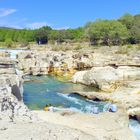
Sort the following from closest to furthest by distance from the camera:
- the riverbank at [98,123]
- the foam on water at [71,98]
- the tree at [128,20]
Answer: the riverbank at [98,123] < the foam on water at [71,98] < the tree at [128,20]

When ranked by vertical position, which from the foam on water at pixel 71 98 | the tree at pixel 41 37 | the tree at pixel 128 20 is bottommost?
the foam on water at pixel 71 98

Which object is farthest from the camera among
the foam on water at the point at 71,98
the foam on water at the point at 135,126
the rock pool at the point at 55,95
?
the foam on water at the point at 71,98

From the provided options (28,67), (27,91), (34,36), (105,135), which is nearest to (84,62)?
(28,67)

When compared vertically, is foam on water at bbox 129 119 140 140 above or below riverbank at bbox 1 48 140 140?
below

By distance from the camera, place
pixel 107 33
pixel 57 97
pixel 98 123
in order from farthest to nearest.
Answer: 1. pixel 107 33
2. pixel 57 97
3. pixel 98 123

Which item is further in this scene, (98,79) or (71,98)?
(98,79)

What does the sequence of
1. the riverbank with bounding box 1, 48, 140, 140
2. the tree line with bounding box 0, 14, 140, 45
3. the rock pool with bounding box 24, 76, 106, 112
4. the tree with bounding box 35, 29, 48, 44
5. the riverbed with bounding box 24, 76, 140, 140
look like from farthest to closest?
the tree with bounding box 35, 29, 48, 44 < the tree line with bounding box 0, 14, 140, 45 < the rock pool with bounding box 24, 76, 106, 112 < the riverbed with bounding box 24, 76, 140, 140 < the riverbank with bounding box 1, 48, 140, 140

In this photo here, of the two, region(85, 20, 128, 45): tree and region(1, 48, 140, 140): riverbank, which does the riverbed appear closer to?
region(1, 48, 140, 140): riverbank

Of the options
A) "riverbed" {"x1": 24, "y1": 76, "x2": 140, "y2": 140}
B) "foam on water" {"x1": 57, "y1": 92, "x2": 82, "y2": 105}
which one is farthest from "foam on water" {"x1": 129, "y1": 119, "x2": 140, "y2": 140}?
"foam on water" {"x1": 57, "y1": 92, "x2": 82, "y2": 105}

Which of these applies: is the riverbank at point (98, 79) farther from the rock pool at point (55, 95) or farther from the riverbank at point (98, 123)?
the rock pool at point (55, 95)

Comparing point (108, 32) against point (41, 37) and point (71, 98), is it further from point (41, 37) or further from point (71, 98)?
point (71, 98)

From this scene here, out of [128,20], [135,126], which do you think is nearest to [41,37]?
[128,20]

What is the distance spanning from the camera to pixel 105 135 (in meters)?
22.1

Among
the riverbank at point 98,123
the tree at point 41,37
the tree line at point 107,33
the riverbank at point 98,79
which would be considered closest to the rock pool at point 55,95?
the riverbank at point 98,79
